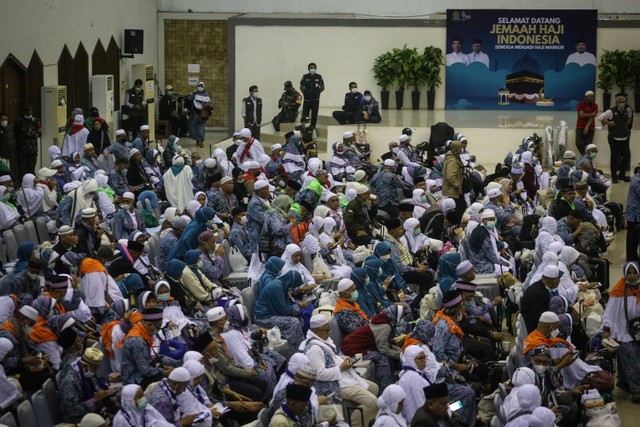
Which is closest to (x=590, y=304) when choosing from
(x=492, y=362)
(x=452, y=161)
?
(x=492, y=362)

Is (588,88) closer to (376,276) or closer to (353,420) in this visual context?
(376,276)

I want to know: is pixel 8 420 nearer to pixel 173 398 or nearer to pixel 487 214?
pixel 173 398

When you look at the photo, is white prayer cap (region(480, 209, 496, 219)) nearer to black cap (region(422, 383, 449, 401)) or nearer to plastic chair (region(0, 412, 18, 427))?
black cap (region(422, 383, 449, 401))

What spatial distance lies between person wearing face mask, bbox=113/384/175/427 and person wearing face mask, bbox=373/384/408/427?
58.1 inches

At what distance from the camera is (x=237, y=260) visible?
13242mm

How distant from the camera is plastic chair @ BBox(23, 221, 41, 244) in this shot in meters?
13.4

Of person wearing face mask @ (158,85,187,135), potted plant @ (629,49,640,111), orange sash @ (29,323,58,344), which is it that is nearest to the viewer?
orange sash @ (29,323,58,344)

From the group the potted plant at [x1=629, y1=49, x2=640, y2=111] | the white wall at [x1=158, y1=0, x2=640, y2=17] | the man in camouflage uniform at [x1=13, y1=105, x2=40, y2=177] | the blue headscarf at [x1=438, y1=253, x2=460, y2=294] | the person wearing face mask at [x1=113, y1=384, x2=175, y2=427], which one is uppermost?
the white wall at [x1=158, y1=0, x2=640, y2=17]

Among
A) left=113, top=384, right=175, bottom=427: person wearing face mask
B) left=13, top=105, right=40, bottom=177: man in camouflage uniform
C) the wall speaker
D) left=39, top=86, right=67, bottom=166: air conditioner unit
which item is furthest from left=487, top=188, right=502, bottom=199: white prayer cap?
the wall speaker

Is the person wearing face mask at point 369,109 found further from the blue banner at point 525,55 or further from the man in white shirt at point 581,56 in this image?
the man in white shirt at point 581,56

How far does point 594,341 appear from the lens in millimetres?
10906

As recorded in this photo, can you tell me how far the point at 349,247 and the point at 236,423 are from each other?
5.11 m

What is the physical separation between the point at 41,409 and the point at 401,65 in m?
19.4

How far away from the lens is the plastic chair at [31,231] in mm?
13430
